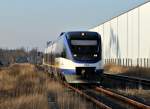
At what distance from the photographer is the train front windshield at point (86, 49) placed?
88.5 ft

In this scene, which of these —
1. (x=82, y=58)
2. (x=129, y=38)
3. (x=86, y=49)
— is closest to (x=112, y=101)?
(x=82, y=58)

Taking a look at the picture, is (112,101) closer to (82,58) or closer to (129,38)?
(82,58)

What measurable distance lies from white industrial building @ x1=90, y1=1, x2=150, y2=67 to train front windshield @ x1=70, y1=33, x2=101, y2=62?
2409 cm

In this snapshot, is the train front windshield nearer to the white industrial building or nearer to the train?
the train

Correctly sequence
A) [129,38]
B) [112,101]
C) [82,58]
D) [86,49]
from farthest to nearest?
[129,38]
[86,49]
[82,58]
[112,101]

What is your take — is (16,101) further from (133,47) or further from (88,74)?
(133,47)

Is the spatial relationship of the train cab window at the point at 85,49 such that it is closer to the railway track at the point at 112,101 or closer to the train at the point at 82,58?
the train at the point at 82,58

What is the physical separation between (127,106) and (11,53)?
117369mm

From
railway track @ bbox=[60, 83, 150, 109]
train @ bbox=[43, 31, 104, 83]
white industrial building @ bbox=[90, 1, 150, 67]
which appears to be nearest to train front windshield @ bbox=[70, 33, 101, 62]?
train @ bbox=[43, 31, 104, 83]

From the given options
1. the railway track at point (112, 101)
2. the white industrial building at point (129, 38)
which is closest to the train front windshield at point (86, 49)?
the railway track at point (112, 101)

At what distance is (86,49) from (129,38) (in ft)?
107

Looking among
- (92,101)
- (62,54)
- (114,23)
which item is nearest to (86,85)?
(62,54)

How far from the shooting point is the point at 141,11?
53.8 m

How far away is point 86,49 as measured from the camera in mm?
27312
